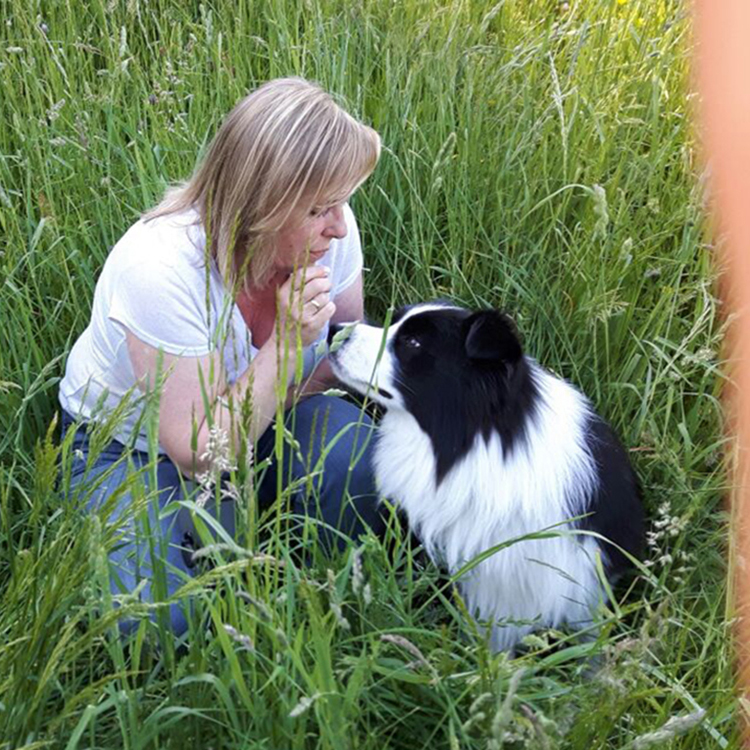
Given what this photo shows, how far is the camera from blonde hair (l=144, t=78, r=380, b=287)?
7.56 feet

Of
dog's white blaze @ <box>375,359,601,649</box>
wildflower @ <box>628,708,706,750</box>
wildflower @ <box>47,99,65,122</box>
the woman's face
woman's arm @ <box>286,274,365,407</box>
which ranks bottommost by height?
dog's white blaze @ <box>375,359,601,649</box>

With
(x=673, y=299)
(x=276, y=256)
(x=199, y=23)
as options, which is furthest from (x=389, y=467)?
(x=199, y=23)

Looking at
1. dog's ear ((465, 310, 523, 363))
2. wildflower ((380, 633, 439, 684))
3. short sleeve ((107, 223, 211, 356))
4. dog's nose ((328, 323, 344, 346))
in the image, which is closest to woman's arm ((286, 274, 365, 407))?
dog's nose ((328, 323, 344, 346))

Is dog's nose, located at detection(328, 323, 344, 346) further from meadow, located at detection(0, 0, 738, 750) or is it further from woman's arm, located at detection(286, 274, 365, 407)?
meadow, located at detection(0, 0, 738, 750)

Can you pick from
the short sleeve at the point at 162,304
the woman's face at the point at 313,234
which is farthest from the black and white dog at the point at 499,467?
the short sleeve at the point at 162,304

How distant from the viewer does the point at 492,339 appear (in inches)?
86.4

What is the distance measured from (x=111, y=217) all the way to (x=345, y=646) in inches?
66.0

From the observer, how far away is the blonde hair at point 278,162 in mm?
2305

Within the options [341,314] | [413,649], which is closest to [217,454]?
[413,649]

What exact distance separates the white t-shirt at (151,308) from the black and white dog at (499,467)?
25 centimetres

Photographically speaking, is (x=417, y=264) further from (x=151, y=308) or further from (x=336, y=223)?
(x=151, y=308)

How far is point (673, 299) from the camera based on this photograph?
2.86m

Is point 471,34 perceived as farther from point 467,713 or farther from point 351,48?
point 467,713

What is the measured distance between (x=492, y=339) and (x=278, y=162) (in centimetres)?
62
